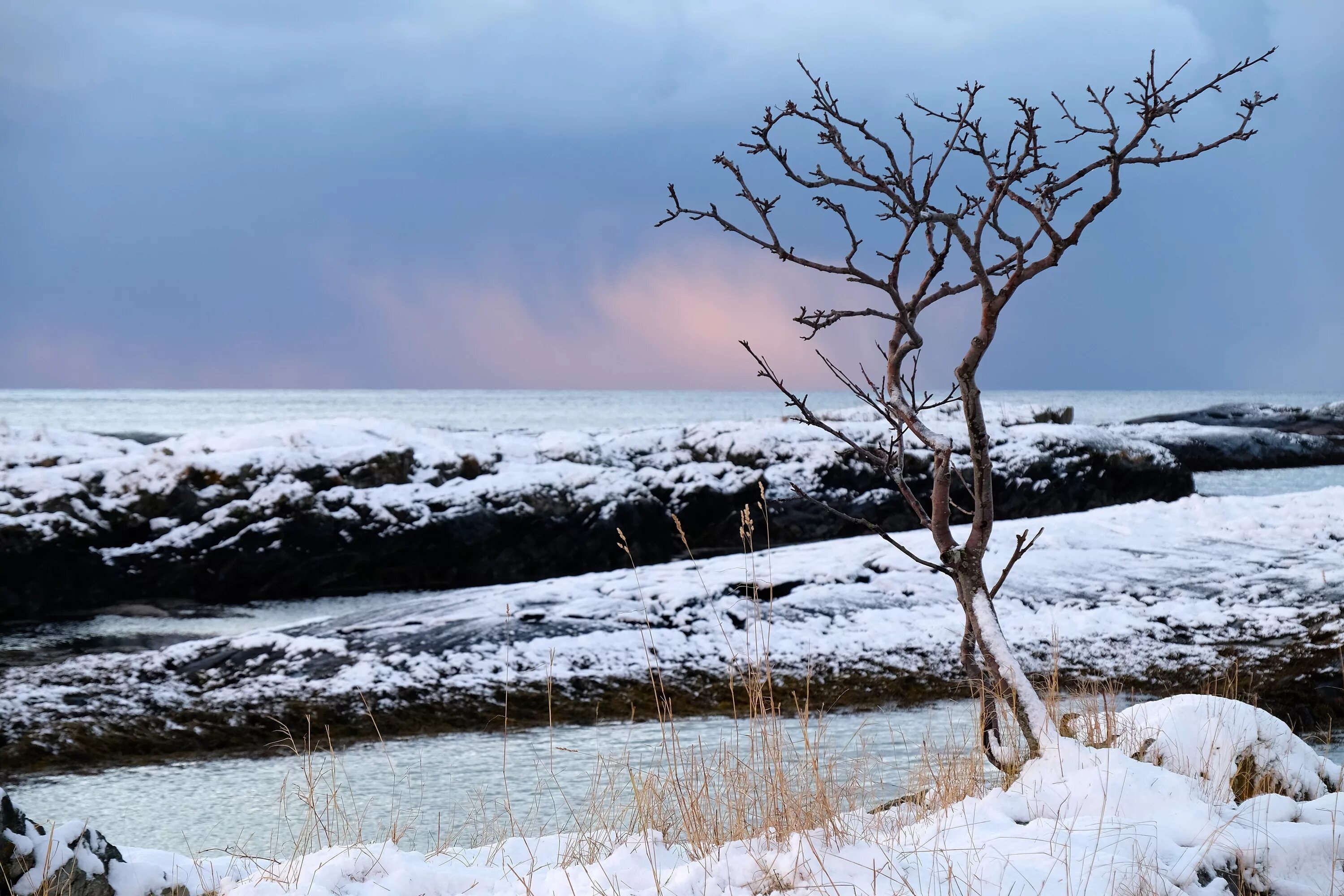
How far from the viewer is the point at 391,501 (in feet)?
39.3

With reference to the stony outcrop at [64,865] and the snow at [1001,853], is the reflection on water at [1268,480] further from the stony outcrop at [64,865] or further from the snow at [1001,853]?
the stony outcrop at [64,865]

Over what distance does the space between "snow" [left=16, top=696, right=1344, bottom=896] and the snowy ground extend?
286 cm

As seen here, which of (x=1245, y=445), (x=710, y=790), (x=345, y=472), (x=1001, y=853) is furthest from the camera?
(x=1245, y=445)

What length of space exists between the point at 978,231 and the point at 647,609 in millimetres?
4737

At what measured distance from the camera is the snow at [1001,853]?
2.55 meters

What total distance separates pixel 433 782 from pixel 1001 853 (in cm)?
340

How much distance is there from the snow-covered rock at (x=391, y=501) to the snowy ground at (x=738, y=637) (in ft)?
11.7

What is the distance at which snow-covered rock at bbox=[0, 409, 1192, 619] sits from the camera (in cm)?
1088

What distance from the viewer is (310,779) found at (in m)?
3.24

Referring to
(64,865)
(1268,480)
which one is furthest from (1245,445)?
(64,865)

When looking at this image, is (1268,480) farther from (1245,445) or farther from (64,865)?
(64,865)

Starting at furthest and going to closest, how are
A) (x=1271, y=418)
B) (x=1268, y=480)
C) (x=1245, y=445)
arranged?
(x=1271, y=418), (x=1245, y=445), (x=1268, y=480)

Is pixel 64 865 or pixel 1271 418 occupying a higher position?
pixel 1271 418

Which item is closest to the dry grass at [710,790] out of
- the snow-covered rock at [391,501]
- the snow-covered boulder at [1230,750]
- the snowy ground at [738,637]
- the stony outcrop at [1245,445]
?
the snow-covered boulder at [1230,750]
